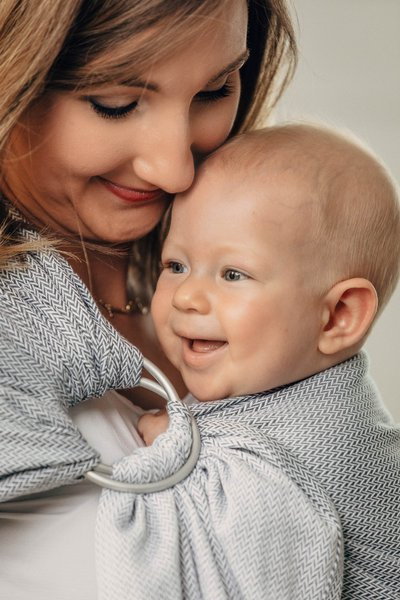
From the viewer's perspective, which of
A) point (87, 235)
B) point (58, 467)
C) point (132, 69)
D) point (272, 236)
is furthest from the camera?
point (87, 235)

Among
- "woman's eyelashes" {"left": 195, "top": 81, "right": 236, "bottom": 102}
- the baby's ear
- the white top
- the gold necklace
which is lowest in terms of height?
the white top

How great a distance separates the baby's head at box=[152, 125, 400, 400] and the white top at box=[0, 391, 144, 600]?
0.25 meters

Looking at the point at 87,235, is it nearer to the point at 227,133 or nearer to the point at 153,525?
the point at 227,133

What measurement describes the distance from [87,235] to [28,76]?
0.96 ft

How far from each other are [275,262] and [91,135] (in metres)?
0.28

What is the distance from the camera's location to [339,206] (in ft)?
3.70

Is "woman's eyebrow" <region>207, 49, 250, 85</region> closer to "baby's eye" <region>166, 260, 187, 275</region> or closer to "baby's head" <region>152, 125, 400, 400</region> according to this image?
"baby's head" <region>152, 125, 400, 400</region>

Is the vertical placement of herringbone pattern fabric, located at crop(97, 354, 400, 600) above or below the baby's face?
below

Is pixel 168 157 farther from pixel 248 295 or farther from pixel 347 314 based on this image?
pixel 347 314

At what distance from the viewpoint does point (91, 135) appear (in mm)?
1067

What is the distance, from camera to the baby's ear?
1.14m

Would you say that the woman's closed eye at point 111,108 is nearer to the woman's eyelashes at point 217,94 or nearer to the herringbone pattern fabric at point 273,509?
the woman's eyelashes at point 217,94

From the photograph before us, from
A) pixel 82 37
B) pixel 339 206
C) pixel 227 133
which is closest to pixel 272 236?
pixel 339 206

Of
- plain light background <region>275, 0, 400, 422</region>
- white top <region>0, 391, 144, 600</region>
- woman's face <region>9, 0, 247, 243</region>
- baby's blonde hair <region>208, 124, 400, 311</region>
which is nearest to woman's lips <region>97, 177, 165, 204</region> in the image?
woman's face <region>9, 0, 247, 243</region>
